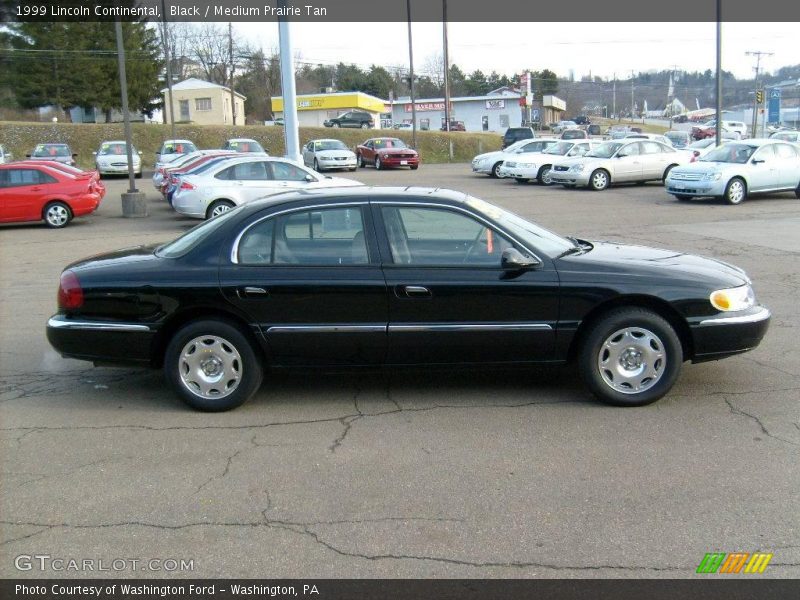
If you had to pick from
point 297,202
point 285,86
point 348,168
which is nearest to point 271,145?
point 348,168

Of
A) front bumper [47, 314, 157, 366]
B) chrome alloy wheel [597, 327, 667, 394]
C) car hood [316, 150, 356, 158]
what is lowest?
chrome alloy wheel [597, 327, 667, 394]

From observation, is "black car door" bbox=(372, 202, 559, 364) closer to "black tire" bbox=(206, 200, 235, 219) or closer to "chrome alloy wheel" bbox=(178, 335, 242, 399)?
"chrome alloy wheel" bbox=(178, 335, 242, 399)

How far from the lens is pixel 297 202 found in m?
5.96

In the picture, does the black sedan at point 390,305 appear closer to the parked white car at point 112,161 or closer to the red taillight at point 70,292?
the red taillight at point 70,292

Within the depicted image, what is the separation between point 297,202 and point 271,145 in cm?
4784

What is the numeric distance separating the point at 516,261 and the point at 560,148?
2530 cm

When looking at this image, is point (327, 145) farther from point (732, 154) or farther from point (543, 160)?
point (732, 154)

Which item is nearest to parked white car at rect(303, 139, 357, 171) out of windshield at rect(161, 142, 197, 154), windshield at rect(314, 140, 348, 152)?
windshield at rect(314, 140, 348, 152)

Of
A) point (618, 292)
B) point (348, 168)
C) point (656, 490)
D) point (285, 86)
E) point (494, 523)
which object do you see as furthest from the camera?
point (348, 168)

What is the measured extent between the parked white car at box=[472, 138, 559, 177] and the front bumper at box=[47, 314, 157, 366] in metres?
25.7

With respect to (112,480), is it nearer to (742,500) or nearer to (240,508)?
(240,508)

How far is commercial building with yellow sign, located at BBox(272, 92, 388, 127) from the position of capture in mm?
72062

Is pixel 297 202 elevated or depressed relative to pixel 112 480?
elevated
